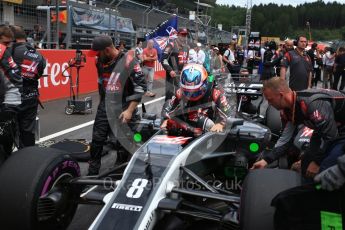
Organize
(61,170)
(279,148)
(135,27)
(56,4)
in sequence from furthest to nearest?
(135,27)
(56,4)
(279,148)
(61,170)

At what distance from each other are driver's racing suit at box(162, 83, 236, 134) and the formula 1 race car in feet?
1.20

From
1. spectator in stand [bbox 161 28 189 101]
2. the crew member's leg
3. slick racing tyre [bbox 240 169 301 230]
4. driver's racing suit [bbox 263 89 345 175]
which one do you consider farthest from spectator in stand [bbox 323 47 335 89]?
slick racing tyre [bbox 240 169 301 230]

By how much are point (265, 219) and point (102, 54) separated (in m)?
2.91

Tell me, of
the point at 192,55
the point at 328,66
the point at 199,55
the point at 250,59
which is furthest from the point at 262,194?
the point at 250,59

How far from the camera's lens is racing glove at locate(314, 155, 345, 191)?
246cm

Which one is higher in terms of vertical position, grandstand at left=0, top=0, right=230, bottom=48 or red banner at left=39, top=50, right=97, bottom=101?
grandstand at left=0, top=0, right=230, bottom=48

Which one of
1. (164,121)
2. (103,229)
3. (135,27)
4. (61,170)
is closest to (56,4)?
(135,27)

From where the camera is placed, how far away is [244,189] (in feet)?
9.93

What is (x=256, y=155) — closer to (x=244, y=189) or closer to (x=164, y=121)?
(x=164, y=121)

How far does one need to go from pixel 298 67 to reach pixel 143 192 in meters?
6.22

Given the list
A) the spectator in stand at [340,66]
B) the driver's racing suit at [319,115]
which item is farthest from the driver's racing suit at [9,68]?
the spectator in stand at [340,66]

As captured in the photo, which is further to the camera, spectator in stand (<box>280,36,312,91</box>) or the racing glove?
spectator in stand (<box>280,36,312,91</box>)

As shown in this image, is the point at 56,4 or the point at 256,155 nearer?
the point at 256,155

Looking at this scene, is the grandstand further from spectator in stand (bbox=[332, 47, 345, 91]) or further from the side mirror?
spectator in stand (bbox=[332, 47, 345, 91])
